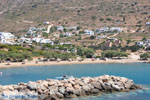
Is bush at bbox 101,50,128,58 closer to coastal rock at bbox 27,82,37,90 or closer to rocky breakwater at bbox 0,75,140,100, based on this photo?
rocky breakwater at bbox 0,75,140,100

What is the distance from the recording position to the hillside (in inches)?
5276

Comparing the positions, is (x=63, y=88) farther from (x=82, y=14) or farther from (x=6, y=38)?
(x=82, y=14)

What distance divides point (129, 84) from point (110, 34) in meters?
80.2

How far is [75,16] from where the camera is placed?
142125 mm

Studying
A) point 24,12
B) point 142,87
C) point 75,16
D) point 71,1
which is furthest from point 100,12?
point 142,87

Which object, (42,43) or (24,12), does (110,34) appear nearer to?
(42,43)

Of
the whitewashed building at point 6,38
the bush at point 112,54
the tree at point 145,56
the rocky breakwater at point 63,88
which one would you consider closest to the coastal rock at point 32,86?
the rocky breakwater at point 63,88

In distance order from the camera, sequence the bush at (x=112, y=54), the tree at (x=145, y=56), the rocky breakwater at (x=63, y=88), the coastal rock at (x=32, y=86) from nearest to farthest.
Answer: the rocky breakwater at (x=63, y=88), the coastal rock at (x=32, y=86), the tree at (x=145, y=56), the bush at (x=112, y=54)

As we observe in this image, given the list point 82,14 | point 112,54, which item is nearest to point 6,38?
point 82,14

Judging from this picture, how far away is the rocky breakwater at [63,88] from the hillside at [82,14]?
7971 centimetres

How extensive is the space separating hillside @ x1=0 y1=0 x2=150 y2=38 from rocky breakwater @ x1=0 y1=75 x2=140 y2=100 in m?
79.7

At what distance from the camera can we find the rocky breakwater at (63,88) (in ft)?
125

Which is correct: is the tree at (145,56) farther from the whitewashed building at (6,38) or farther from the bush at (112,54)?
the whitewashed building at (6,38)

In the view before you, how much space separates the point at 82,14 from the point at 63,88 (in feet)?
342
